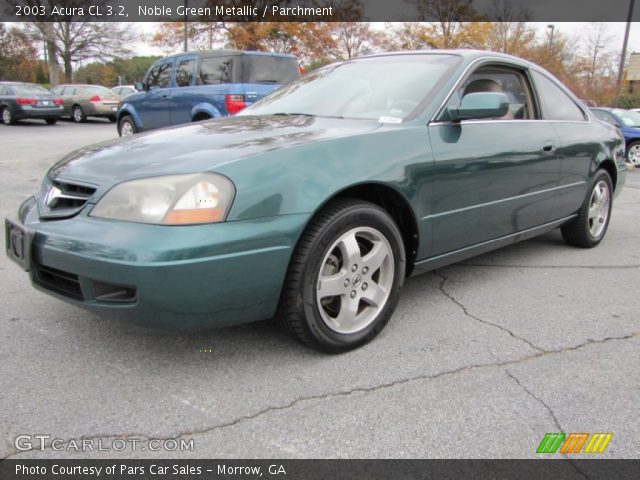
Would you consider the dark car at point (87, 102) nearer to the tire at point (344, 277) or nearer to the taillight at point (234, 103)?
the taillight at point (234, 103)

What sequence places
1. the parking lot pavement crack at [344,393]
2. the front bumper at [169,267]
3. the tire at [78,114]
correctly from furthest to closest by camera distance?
the tire at [78,114]
the front bumper at [169,267]
the parking lot pavement crack at [344,393]

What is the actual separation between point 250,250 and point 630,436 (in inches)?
64.1

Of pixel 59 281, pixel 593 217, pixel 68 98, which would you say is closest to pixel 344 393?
pixel 59 281

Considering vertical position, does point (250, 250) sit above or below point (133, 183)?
below

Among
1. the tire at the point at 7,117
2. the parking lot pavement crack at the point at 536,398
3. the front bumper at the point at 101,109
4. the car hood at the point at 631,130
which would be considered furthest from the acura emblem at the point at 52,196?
the front bumper at the point at 101,109

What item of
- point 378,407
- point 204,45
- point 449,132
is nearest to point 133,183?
point 378,407

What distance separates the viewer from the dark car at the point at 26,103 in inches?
727

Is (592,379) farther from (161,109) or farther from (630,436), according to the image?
(161,109)

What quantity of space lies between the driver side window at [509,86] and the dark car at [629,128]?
364 inches

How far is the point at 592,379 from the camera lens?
8.28 feet

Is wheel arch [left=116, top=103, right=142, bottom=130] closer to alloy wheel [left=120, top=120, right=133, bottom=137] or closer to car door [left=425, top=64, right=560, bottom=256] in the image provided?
alloy wheel [left=120, top=120, right=133, bottom=137]

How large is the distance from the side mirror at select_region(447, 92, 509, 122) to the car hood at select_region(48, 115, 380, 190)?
486 mm

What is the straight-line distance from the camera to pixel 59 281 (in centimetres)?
244
